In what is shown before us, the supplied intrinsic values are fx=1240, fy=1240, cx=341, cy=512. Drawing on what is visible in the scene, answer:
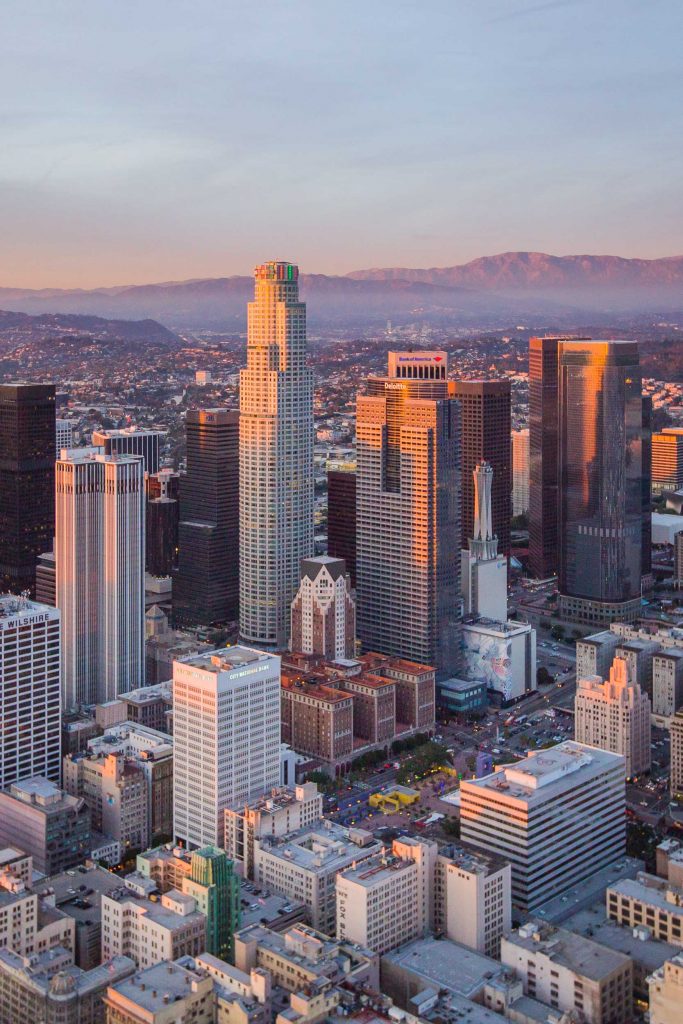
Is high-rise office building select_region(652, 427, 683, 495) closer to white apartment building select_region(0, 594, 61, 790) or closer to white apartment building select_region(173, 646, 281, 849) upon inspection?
white apartment building select_region(173, 646, 281, 849)

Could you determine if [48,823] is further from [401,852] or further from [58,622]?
[401,852]

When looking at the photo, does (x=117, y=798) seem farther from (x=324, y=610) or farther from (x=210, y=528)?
(x=210, y=528)

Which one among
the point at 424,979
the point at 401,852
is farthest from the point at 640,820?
the point at 424,979

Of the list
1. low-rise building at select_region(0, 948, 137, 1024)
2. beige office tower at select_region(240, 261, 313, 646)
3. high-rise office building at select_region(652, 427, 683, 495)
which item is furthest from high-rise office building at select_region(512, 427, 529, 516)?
low-rise building at select_region(0, 948, 137, 1024)

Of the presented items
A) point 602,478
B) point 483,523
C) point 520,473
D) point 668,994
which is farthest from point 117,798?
point 520,473

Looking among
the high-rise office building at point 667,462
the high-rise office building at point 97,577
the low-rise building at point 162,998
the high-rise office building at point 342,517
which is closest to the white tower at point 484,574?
the high-rise office building at point 342,517

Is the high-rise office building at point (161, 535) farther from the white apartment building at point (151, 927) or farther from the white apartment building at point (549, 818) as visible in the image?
the white apartment building at point (151, 927)
